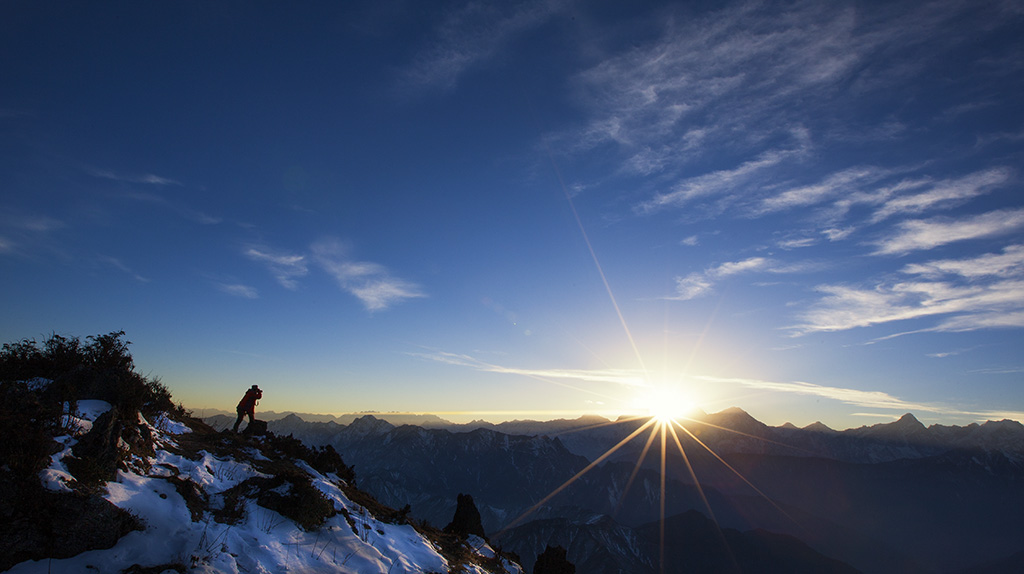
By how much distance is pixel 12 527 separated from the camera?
784 cm

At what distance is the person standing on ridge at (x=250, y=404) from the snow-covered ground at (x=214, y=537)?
6492 mm

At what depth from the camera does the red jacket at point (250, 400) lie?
22078 millimetres

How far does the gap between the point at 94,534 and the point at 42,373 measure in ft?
31.7

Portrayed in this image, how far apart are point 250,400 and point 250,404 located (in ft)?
0.70

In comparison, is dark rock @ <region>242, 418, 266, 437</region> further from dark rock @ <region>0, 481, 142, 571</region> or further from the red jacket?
dark rock @ <region>0, 481, 142, 571</region>

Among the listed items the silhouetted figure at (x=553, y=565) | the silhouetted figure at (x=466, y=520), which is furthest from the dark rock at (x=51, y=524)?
the silhouetted figure at (x=553, y=565)

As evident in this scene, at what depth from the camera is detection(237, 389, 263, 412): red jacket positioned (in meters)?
22.1

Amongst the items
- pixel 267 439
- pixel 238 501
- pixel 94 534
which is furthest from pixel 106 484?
pixel 267 439

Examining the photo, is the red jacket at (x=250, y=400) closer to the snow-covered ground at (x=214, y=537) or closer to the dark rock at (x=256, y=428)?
the dark rock at (x=256, y=428)

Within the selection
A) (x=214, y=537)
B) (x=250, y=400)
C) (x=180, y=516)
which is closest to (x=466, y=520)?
(x=250, y=400)

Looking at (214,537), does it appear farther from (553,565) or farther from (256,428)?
(553,565)

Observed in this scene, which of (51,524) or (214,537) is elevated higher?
(51,524)

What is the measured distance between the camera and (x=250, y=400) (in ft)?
73.4

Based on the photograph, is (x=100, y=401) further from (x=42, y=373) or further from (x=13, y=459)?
(x=13, y=459)
